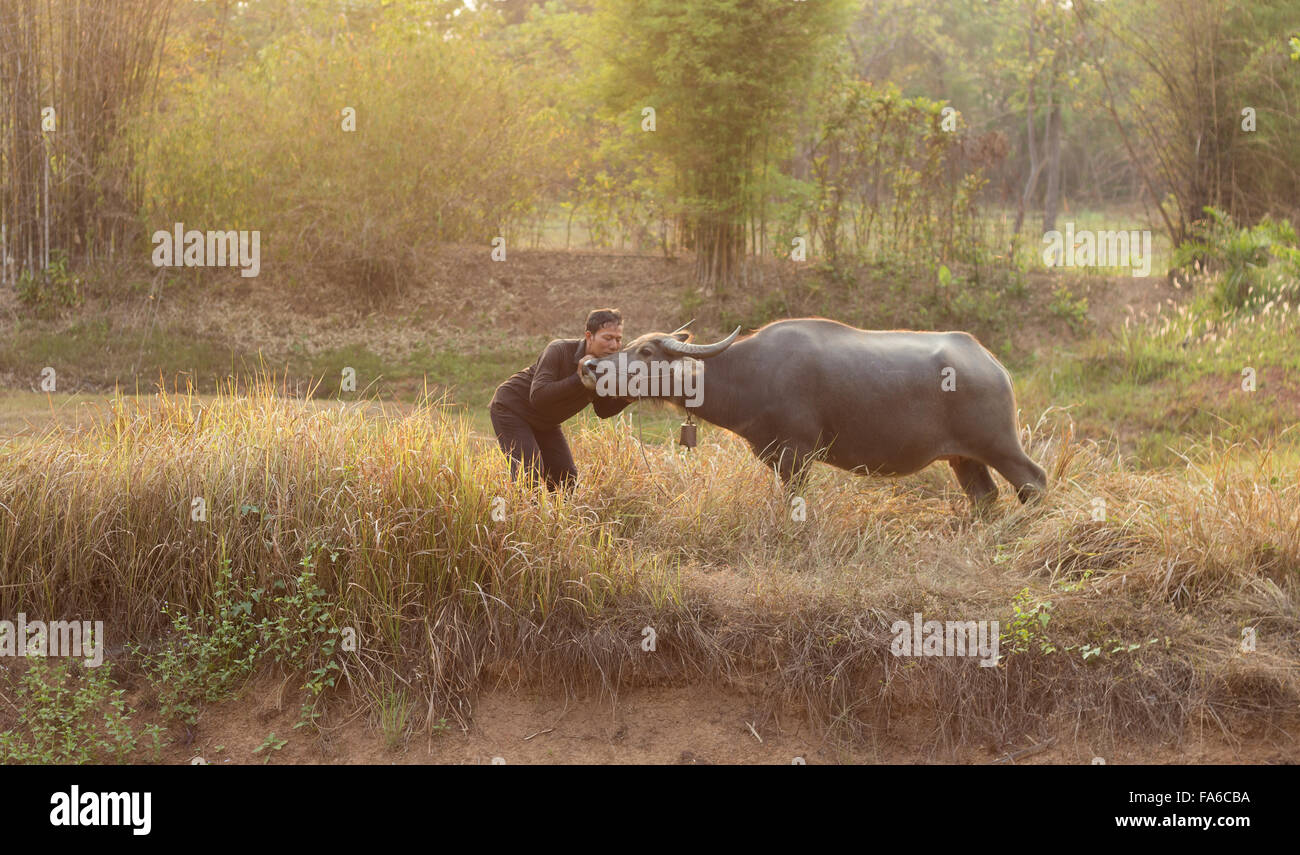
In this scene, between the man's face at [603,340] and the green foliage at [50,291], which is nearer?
the man's face at [603,340]

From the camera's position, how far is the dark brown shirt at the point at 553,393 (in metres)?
6.36

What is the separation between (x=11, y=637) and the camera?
5.80m

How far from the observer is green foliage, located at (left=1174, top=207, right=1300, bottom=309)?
36.7ft

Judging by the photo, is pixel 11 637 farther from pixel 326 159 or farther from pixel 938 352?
pixel 326 159

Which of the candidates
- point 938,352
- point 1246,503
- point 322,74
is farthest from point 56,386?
point 1246,503

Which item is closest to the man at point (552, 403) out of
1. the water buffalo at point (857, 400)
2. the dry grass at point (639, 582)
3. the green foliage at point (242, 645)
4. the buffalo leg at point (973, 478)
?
the dry grass at point (639, 582)

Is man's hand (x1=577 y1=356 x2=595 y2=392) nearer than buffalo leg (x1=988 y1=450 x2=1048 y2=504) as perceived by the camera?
Yes

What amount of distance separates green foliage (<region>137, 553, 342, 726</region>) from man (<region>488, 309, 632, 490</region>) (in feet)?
4.26

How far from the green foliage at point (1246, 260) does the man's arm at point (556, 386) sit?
7681 mm

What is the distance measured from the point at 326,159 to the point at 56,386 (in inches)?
157

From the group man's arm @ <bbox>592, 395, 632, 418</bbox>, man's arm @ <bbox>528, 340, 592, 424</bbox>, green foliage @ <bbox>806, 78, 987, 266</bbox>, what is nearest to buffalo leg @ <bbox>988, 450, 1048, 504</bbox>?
man's arm @ <bbox>592, 395, 632, 418</bbox>

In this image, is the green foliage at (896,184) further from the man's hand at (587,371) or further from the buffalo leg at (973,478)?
the man's hand at (587,371)

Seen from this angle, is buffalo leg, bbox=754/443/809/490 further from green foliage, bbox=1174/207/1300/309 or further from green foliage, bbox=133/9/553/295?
green foliage, bbox=133/9/553/295

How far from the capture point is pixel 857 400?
689 centimetres
